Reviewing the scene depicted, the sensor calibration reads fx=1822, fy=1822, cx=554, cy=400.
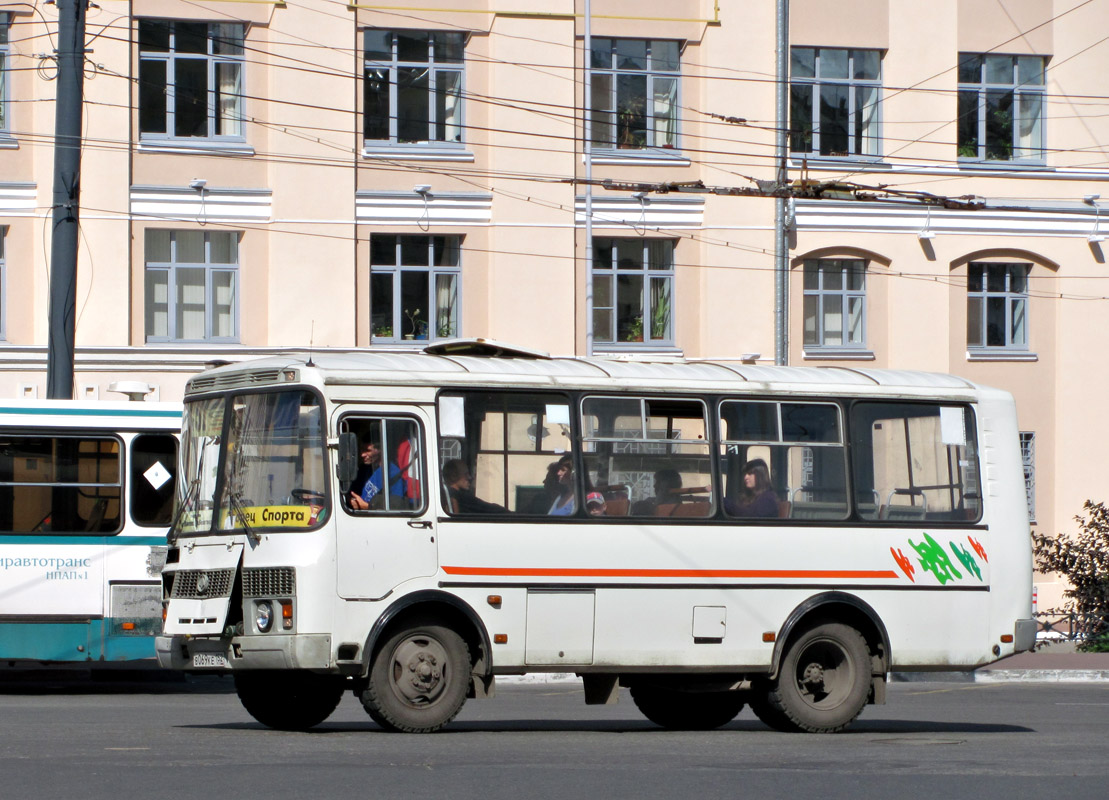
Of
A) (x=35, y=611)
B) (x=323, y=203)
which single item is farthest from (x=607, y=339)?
(x=35, y=611)

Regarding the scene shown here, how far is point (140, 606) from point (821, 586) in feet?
26.4

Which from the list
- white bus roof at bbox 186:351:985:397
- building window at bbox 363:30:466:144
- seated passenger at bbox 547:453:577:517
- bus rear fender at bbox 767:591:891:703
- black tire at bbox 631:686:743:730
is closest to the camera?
white bus roof at bbox 186:351:985:397

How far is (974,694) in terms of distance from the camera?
2014 cm

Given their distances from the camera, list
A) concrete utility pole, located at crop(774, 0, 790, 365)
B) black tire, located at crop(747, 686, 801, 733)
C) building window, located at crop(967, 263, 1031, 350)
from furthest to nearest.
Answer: building window, located at crop(967, 263, 1031, 350), concrete utility pole, located at crop(774, 0, 790, 365), black tire, located at crop(747, 686, 801, 733)

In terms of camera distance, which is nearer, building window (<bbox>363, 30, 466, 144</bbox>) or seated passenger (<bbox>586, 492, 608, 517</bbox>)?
seated passenger (<bbox>586, 492, 608, 517</bbox>)

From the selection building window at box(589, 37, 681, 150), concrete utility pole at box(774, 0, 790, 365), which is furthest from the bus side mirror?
building window at box(589, 37, 681, 150)

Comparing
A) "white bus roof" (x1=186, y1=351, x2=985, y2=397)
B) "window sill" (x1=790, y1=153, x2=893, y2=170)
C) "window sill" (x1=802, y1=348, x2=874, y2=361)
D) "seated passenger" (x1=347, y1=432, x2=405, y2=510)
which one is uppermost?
"window sill" (x1=790, y1=153, x2=893, y2=170)

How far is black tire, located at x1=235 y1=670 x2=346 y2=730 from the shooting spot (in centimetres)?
1305

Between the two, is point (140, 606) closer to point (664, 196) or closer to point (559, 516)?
point (559, 516)

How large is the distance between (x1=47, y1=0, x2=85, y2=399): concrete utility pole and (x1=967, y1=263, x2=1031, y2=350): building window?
55.5 feet

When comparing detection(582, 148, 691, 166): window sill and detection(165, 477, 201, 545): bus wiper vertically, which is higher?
detection(582, 148, 691, 166): window sill

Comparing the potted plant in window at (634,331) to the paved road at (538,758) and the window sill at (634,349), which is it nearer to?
the window sill at (634,349)

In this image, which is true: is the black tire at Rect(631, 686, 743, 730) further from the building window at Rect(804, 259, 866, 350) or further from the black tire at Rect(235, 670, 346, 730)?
the building window at Rect(804, 259, 866, 350)

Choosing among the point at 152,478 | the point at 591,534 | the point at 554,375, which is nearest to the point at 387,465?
the point at 554,375
